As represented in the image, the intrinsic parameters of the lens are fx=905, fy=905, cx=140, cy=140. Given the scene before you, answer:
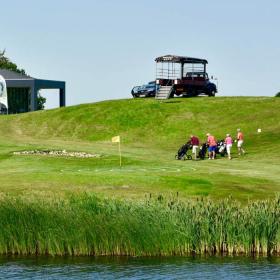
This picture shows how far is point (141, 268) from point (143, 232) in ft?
5.27

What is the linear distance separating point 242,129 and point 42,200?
49810mm

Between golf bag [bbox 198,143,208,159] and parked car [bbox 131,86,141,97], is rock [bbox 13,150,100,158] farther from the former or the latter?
parked car [bbox 131,86,141,97]

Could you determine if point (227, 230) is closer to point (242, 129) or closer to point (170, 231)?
point (170, 231)

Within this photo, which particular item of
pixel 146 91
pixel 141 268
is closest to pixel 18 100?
pixel 146 91

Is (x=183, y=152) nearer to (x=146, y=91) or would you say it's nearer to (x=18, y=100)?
(x=146, y=91)

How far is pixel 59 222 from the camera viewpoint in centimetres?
3594

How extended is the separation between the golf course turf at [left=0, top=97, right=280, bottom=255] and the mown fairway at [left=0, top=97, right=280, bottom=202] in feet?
0.34

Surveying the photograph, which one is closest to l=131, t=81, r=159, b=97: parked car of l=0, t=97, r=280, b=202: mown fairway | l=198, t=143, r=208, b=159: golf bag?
l=0, t=97, r=280, b=202: mown fairway

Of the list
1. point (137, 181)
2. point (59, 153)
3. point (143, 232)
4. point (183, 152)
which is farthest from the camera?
point (59, 153)

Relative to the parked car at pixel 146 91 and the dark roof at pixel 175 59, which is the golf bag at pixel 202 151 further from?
the parked car at pixel 146 91

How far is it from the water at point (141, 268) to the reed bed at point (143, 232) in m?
0.44

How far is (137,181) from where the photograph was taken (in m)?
51.4

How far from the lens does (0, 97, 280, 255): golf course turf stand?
35.8 m

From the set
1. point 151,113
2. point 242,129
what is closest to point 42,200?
point 242,129
